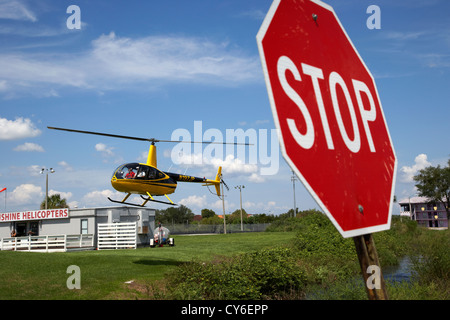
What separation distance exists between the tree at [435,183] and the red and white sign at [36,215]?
217 feet

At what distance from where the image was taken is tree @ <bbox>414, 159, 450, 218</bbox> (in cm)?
6962

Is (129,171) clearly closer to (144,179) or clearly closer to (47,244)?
(144,179)

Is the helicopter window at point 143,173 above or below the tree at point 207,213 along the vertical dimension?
above

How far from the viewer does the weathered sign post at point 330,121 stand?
2.59 metres

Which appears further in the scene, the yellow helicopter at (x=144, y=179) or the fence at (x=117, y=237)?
the fence at (x=117, y=237)

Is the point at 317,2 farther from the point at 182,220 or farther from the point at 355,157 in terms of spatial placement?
the point at 182,220

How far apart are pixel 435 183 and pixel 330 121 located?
3110 inches

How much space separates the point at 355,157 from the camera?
3014 millimetres

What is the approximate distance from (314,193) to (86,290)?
436 inches

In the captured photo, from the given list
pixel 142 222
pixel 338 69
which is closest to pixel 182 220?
pixel 142 222

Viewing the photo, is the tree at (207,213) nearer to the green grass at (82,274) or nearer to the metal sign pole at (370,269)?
the green grass at (82,274)

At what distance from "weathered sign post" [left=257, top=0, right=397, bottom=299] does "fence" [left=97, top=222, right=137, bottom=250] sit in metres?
28.0

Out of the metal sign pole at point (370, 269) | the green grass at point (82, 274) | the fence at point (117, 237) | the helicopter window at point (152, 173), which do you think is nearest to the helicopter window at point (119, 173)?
the helicopter window at point (152, 173)

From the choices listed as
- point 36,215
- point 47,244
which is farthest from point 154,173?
point 36,215
